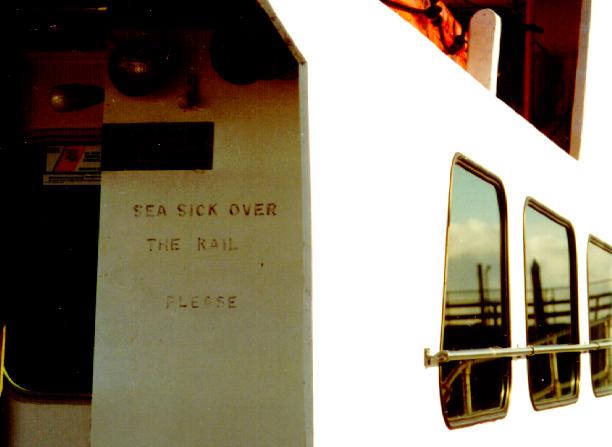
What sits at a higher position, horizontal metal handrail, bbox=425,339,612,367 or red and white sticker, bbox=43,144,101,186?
red and white sticker, bbox=43,144,101,186

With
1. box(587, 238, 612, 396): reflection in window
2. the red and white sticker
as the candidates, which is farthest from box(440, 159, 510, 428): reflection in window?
box(587, 238, 612, 396): reflection in window

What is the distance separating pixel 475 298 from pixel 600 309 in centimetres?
202

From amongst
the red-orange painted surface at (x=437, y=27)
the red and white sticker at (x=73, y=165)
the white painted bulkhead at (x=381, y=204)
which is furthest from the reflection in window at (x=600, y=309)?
the red and white sticker at (x=73, y=165)

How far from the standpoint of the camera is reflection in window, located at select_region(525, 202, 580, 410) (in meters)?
3.93

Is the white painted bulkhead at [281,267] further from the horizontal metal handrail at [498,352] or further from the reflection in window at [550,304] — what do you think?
the reflection in window at [550,304]

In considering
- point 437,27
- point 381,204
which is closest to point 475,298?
point 381,204

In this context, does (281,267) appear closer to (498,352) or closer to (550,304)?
(498,352)

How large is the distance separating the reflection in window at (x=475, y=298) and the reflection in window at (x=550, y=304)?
0.34 metres

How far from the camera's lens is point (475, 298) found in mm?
3336

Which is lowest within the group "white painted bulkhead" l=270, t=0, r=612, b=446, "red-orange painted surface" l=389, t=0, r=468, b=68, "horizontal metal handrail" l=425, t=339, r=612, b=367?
"horizontal metal handrail" l=425, t=339, r=612, b=367

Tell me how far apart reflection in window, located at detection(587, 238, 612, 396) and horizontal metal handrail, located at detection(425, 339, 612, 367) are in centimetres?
12

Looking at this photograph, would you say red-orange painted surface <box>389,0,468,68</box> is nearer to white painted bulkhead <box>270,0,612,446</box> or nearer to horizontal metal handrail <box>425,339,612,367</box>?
white painted bulkhead <box>270,0,612,446</box>

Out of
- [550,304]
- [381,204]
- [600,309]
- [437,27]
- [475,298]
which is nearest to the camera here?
[381,204]

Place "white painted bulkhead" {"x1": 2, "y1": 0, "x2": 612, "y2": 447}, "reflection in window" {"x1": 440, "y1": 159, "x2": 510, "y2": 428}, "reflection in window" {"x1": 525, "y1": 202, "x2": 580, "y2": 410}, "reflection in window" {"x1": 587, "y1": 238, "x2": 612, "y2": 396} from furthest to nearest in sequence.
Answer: "reflection in window" {"x1": 587, "y1": 238, "x2": 612, "y2": 396}
"reflection in window" {"x1": 525, "y1": 202, "x2": 580, "y2": 410}
"reflection in window" {"x1": 440, "y1": 159, "x2": 510, "y2": 428}
"white painted bulkhead" {"x1": 2, "y1": 0, "x2": 612, "y2": 447}
